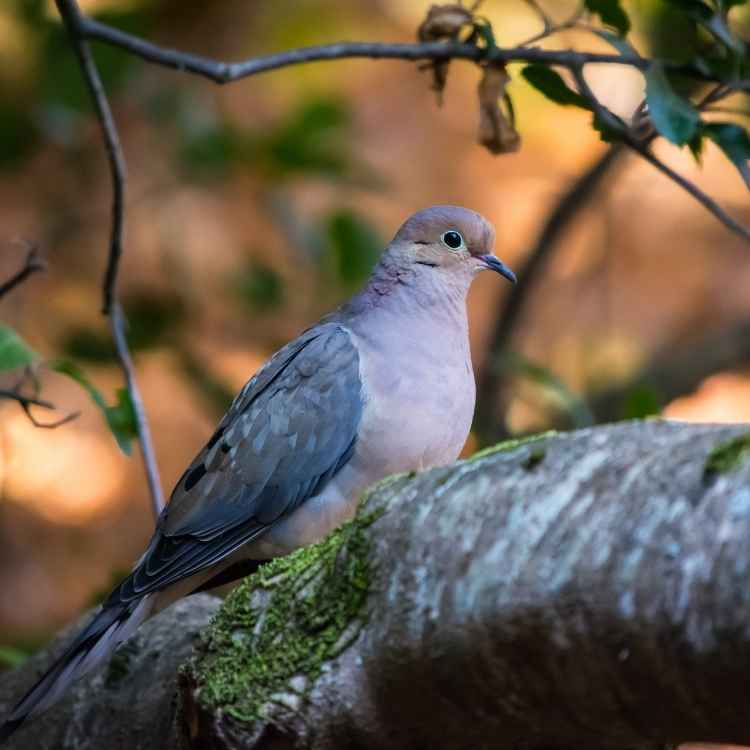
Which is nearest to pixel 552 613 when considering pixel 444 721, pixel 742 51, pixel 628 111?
pixel 444 721

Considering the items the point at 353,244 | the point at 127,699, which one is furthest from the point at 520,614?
the point at 353,244

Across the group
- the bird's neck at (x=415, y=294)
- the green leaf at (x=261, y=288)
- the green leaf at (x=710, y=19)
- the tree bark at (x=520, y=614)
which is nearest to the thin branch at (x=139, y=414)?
the bird's neck at (x=415, y=294)

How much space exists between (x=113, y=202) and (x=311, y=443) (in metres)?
0.75

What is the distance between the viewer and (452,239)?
318 cm

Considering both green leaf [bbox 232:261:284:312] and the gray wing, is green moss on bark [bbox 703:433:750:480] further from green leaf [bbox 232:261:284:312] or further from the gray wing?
green leaf [bbox 232:261:284:312]

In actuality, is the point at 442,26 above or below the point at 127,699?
above

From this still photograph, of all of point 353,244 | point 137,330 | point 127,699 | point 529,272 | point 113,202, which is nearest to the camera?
point 127,699

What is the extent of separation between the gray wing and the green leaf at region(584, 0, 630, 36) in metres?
0.88

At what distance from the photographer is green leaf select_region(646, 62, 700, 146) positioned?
2.50 meters

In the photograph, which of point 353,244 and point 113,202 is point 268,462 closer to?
point 113,202

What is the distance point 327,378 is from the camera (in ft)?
9.59

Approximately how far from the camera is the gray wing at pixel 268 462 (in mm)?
2863

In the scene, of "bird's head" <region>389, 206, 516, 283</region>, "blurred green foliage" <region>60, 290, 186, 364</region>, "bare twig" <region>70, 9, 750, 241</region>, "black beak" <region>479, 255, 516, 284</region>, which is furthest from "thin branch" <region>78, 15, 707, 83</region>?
"blurred green foliage" <region>60, 290, 186, 364</region>

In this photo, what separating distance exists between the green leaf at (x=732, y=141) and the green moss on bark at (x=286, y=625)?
107 centimetres
